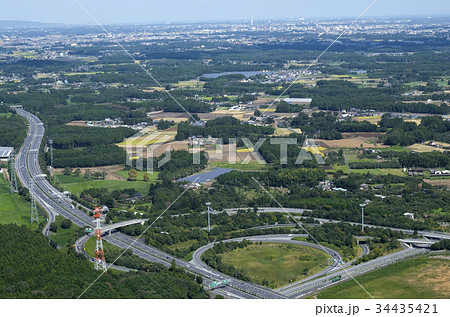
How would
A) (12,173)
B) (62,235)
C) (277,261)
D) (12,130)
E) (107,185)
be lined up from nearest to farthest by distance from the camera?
(277,261) → (62,235) → (107,185) → (12,173) → (12,130)

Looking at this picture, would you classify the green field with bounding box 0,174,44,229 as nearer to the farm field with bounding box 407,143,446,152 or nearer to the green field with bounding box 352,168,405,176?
the green field with bounding box 352,168,405,176

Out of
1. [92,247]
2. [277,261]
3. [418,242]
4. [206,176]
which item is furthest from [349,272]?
[206,176]

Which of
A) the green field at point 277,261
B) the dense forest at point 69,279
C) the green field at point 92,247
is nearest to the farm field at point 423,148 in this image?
the green field at point 277,261

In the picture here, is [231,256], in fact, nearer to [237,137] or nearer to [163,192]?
[163,192]

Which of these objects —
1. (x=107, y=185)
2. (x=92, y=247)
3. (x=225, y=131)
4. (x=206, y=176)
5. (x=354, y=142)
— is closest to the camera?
(x=92, y=247)

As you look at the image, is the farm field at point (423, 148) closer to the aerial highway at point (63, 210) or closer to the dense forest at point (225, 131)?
the dense forest at point (225, 131)

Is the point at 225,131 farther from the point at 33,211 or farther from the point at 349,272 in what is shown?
the point at 349,272
